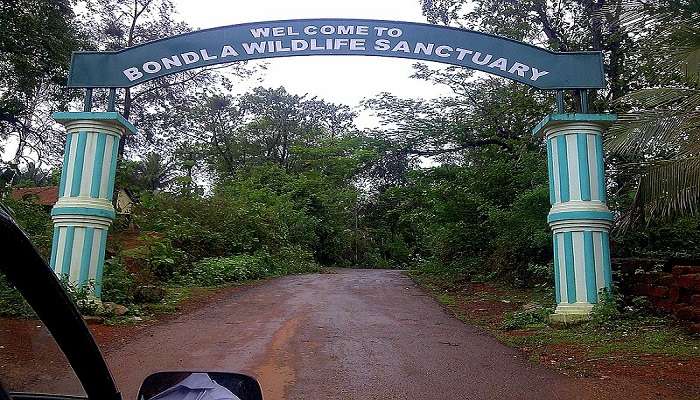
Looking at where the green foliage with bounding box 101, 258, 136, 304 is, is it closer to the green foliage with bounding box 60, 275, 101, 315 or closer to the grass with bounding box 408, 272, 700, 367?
the green foliage with bounding box 60, 275, 101, 315

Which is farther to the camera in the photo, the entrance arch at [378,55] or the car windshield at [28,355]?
the entrance arch at [378,55]

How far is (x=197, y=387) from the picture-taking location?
6.51 feet

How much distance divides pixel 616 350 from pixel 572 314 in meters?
1.67

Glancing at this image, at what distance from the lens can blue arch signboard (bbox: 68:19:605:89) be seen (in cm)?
939

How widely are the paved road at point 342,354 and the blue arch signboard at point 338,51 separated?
409 centimetres

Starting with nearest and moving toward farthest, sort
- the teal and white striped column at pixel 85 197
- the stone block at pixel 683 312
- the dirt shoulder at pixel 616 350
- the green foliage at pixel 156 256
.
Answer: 1. the dirt shoulder at pixel 616 350
2. the stone block at pixel 683 312
3. the teal and white striped column at pixel 85 197
4. the green foliage at pixel 156 256

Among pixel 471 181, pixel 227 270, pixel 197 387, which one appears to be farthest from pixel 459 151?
pixel 197 387

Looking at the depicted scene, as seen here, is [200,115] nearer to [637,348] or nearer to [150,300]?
[150,300]

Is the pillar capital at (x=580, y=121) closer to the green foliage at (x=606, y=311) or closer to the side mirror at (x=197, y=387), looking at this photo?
the green foliage at (x=606, y=311)

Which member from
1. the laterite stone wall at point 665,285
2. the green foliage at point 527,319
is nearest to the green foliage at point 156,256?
the green foliage at point 527,319

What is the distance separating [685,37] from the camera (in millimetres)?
8062

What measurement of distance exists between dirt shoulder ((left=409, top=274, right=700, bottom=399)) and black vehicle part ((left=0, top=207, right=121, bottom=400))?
4695mm

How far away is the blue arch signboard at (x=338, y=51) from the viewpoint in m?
9.39

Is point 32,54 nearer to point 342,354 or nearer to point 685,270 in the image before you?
point 342,354
